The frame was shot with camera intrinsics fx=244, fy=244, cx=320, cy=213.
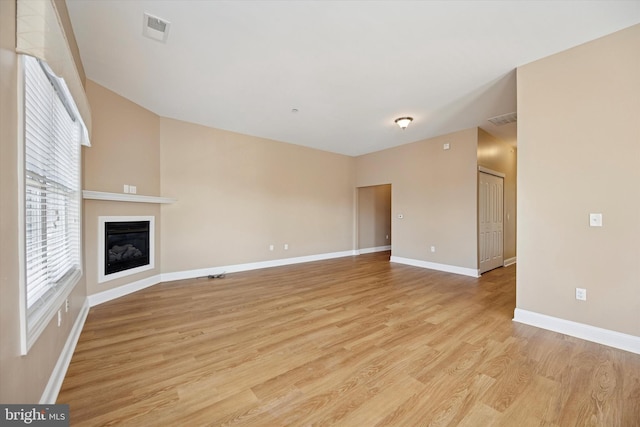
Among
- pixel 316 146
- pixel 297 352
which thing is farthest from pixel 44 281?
pixel 316 146

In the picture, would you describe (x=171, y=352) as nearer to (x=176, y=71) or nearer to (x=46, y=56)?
(x=46, y=56)

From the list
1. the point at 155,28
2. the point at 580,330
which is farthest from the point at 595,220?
the point at 155,28

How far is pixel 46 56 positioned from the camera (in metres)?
1.29

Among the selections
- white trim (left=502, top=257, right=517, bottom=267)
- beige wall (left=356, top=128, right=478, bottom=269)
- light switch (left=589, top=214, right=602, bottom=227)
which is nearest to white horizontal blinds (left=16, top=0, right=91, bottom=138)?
light switch (left=589, top=214, right=602, bottom=227)

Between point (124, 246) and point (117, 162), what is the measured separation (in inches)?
48.1

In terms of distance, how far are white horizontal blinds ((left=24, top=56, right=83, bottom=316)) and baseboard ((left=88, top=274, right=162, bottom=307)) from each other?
952 mm

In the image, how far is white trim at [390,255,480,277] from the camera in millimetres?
4735

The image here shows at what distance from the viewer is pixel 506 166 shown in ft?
18.9

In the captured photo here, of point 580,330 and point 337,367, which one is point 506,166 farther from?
point 337,367

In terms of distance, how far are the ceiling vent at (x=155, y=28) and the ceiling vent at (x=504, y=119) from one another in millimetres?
4760

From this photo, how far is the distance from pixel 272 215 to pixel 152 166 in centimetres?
242

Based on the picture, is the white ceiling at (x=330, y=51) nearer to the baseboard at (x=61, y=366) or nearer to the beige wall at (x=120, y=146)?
the beige wall at (x=120, y=146)

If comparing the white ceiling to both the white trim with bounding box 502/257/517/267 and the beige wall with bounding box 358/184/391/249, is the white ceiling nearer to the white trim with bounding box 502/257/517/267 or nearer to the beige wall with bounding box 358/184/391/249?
the white trim with bounding box 502/257/517/267

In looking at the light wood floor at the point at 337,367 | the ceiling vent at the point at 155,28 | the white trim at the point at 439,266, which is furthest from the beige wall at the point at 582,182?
the ceiling vent at the point at 155,28
